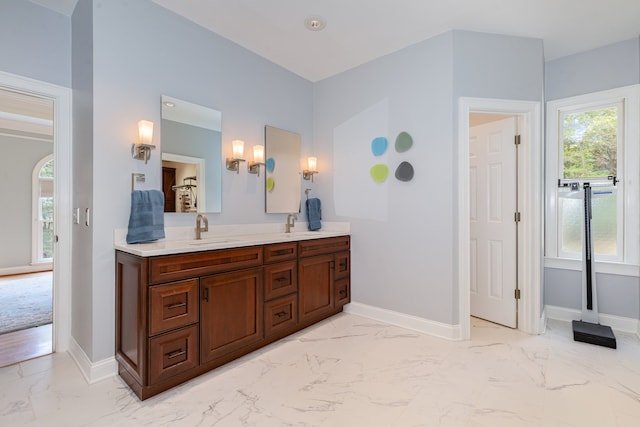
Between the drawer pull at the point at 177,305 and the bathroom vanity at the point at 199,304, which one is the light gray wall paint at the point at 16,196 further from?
the drawer pull at the point at 177,305

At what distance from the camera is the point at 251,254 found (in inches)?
92.3

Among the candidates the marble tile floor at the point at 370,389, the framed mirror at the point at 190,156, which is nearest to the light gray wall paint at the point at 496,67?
the marble tile floor at the point at 370,389

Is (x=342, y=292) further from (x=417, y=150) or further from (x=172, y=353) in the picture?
(x=172, y=353)

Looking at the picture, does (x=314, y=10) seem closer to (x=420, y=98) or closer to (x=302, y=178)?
(x=420, y=98)

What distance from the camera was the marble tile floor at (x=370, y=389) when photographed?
1.66m

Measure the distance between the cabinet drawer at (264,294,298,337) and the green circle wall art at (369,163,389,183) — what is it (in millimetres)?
1438

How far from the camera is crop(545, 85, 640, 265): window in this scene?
284 cm

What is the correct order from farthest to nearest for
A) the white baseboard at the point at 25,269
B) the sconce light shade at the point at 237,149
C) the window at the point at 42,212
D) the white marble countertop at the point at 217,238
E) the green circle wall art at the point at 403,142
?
1. the window at the point at 42,212
2. the white baseboard at the point at 25,269
3. the green circle wall art at the point at 403,142
4. the sconce light shade at the point at 237,149
5. the white marble countertop at the point at 217,238

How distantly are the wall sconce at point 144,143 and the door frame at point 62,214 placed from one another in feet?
2.28

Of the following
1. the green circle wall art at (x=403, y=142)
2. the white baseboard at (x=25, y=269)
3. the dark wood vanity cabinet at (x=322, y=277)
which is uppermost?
the green circle wall art at (x=403, y=142)

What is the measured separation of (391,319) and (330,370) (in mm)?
1096

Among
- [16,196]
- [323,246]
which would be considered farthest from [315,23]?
[16,196]

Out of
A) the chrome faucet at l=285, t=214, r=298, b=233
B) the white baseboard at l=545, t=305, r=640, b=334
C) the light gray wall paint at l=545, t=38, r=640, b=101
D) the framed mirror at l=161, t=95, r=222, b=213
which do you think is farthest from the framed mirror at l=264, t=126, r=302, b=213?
the white baseboard at l=545, t=305, r=640, b=334

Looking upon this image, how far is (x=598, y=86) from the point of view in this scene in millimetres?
2969
